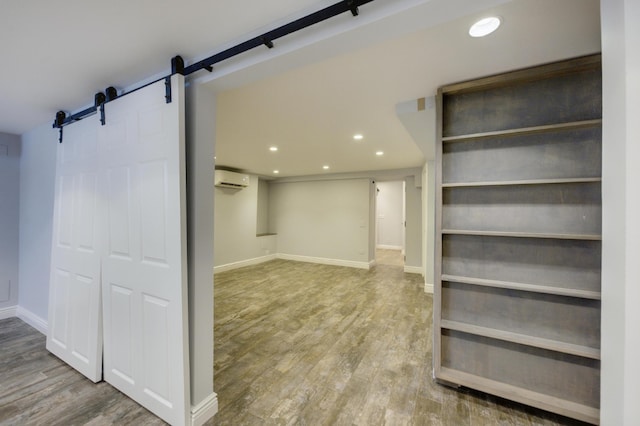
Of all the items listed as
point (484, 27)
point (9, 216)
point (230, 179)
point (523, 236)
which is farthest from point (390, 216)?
point (9, 216)

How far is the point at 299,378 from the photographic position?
2055mm

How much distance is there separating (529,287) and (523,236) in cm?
34

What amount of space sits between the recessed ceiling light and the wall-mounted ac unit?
4807 millimetres

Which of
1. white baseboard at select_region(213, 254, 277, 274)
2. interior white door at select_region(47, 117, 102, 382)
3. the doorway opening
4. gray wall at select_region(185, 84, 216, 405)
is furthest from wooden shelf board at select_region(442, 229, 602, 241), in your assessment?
the doorway opening

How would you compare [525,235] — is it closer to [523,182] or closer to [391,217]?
→ [523,182]

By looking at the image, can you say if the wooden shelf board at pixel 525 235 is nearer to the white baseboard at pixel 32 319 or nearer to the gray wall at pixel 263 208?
the white baseboard at pixel 32 319

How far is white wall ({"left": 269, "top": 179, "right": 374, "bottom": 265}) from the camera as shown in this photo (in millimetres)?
6179

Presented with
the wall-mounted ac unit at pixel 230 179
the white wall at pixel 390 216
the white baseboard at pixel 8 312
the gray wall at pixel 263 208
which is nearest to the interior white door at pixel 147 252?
the white baseboard at pixel 8 312

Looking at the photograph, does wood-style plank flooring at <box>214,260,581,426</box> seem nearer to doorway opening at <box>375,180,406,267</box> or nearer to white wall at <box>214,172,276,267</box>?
white wall at <box>214,172,276,267</box>

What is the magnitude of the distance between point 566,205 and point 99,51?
3.05 meters

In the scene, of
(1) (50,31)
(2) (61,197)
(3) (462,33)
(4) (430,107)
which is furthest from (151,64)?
(4) (430,107)

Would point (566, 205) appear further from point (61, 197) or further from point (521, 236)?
point (61, 197)

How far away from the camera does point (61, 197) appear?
88.3 inches

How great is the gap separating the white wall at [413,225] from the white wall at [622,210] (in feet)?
15.9
